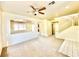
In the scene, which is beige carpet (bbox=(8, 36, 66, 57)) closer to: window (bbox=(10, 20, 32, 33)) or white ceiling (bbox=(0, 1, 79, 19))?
window (bbox=(10, 20, 32, 33))

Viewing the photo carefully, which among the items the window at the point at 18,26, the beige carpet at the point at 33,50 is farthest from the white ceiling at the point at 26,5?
the beige carpet at the point at 33,50

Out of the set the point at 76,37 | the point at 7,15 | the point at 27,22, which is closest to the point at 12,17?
the point at 7,15

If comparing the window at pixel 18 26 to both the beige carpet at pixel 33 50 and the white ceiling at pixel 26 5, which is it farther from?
the beige carpet at pixel 33 50

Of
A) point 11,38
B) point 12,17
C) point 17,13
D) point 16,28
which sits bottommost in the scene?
point 11,38

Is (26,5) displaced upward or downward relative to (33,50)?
upward

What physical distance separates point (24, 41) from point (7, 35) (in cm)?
126

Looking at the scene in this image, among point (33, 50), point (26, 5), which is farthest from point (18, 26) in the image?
point (33, 50)

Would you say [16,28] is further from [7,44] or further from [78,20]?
[78,20]

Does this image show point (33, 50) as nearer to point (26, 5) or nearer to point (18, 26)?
point (18, 26)

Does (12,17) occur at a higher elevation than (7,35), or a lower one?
higher

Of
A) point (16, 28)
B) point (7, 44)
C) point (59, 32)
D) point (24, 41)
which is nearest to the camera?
point (16, 28)

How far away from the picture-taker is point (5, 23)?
3.62m

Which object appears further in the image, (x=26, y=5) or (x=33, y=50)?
(x=33, y=50)

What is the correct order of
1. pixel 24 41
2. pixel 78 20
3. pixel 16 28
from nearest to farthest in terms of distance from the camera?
pixel 16 28 → pixel 78 20 → pixel 24 41
